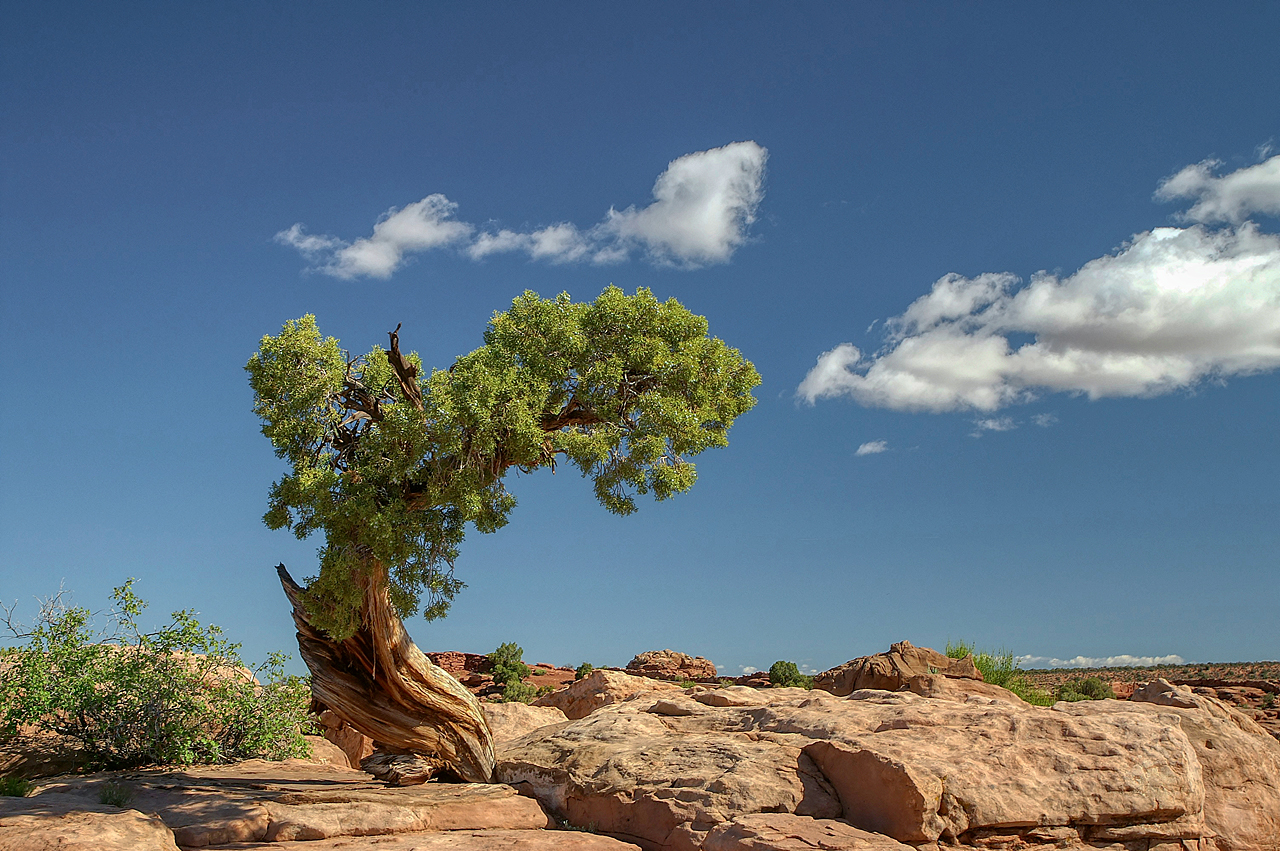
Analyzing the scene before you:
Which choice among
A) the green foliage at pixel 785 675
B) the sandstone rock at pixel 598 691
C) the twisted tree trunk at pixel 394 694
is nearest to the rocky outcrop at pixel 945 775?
the twisted tree trunk at pixel 394 694

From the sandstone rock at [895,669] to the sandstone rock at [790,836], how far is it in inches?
532

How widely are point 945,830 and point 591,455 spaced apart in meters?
7.99

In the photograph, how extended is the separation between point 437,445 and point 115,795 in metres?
7.73

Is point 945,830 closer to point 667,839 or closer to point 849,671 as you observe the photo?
point 667,839

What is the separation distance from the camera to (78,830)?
10906 millimetres

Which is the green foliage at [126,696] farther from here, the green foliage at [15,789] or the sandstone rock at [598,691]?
the sandstone rock at [598,691]

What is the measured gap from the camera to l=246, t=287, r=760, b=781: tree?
579 inches

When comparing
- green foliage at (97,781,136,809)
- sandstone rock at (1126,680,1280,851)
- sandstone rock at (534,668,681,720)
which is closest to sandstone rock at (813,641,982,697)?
sandstone rock at (534,668,681,720)

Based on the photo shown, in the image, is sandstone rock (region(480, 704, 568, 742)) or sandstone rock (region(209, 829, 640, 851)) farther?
sandstone rock (region(480, 704, 568, 742))

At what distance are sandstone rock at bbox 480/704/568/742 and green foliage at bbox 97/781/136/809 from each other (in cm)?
973

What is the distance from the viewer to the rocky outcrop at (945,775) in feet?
40.0

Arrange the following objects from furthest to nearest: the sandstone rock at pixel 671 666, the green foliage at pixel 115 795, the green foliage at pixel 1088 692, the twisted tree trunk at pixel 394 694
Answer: the sandstone rock at pixel 671 666
the green foliage at pixel 1088 692
the twisted tree trunk at pixel 394 694
the green foliage at pixel 115 795

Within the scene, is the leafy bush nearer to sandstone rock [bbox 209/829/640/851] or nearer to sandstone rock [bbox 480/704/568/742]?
sandstone rock [bbox 480/704/568/742]

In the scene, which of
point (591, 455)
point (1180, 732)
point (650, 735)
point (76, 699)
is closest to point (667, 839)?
point (650, 735)
